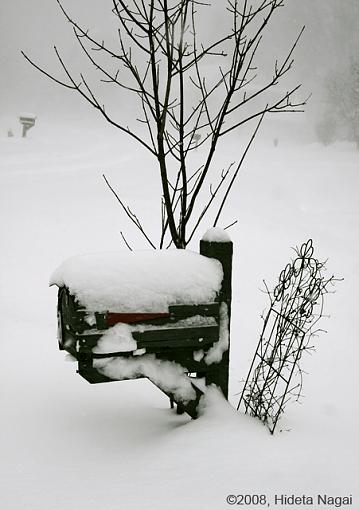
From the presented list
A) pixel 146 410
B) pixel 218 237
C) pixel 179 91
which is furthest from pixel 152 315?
pixel 179 91

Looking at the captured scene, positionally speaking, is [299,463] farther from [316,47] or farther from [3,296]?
[316,47]

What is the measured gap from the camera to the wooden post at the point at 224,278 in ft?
8.77

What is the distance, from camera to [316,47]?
42.6m

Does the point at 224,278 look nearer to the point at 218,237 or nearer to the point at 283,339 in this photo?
the point at 218,237

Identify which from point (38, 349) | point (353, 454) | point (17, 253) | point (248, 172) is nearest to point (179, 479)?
point (353, 454)

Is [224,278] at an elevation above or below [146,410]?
above

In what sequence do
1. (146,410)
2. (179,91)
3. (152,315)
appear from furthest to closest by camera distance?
(179,91) → (146,410) → (152,315)

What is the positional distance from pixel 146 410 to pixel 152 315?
1135 mm

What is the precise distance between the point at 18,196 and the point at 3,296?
19.4 ft

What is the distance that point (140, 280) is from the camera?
2.46m

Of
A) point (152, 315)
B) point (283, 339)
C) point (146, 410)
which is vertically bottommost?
point (146, 410)

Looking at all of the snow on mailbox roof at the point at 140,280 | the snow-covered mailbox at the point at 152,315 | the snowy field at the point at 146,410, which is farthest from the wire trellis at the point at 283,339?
the snow on mailbox roof at the point at 140,280

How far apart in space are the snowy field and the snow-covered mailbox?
0.29 m

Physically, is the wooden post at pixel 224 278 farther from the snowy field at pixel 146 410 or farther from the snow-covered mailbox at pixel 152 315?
the snowy field at pixel 146 410
